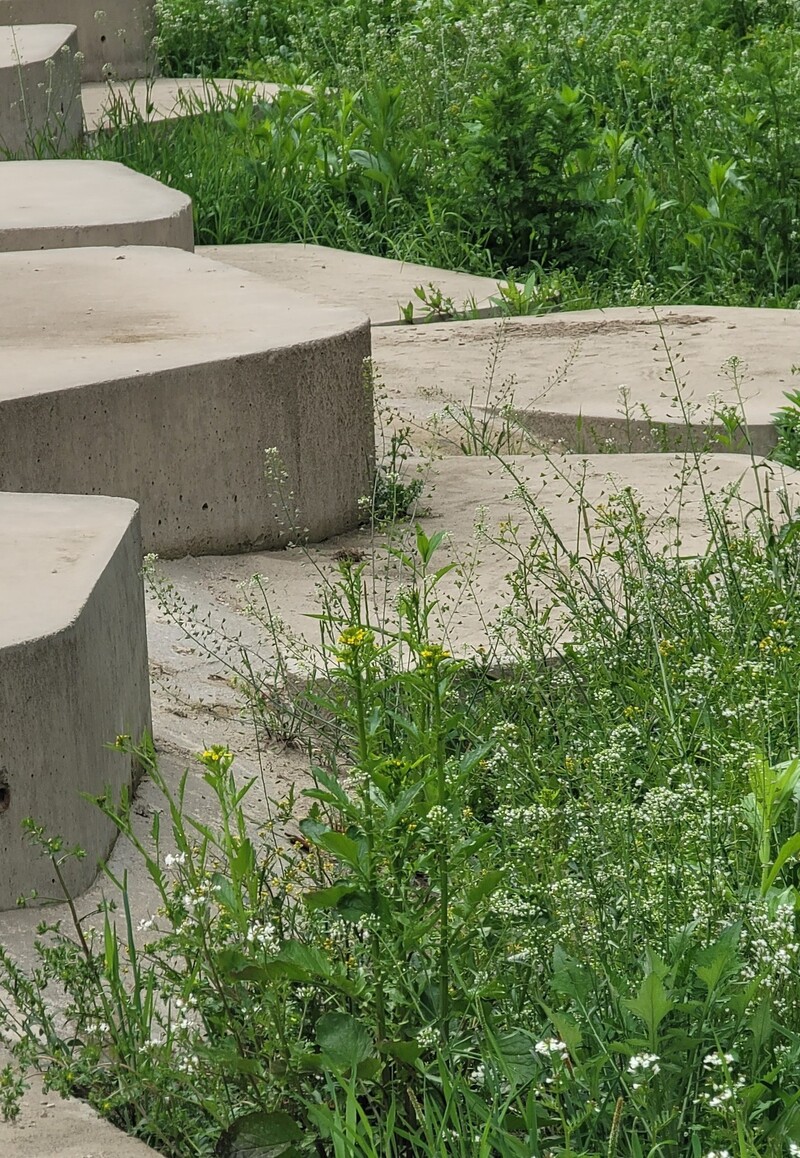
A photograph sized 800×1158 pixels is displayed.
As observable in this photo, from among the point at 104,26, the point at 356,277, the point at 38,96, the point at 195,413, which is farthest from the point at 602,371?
the point at 104,26

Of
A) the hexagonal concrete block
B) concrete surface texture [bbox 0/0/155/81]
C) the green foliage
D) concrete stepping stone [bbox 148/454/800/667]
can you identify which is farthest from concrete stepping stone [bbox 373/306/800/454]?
concrete surface texture [bbox 0/0/155/81]

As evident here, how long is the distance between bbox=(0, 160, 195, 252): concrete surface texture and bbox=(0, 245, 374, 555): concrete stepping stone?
2.91 feet

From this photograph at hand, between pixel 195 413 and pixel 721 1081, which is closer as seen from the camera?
pixel 721 1081

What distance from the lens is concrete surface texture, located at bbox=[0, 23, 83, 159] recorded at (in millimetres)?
7633

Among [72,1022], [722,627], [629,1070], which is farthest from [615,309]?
[629,1070]

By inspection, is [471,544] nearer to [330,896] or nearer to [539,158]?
[330,896]

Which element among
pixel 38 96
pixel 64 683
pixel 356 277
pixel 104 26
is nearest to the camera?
pixel 64 683

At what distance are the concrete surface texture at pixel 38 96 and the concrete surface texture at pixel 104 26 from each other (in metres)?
2.10

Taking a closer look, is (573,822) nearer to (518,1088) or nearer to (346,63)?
(518,1088)

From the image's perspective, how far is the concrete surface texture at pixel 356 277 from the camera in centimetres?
649

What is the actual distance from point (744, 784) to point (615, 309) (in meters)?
3.95

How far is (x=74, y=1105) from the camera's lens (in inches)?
84.3

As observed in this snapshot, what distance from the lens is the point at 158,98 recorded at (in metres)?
9.94

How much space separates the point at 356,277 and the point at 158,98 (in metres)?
3.60
